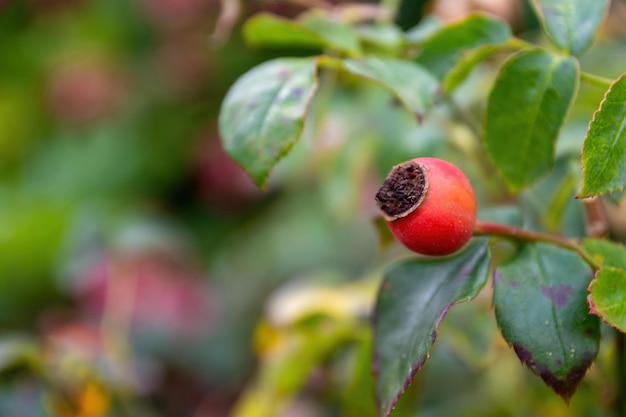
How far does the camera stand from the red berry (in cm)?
48

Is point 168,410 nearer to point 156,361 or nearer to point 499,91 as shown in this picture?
point 156,361

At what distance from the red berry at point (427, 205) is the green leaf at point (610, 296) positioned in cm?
8

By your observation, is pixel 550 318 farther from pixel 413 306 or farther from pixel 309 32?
pixel 309 32

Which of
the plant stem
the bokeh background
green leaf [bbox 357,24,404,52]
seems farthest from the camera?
the bokeh background

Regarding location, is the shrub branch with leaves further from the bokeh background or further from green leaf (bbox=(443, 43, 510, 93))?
the bokeh background

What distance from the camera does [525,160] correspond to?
1.86 feet

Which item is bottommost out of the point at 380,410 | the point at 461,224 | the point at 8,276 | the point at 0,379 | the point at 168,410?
the point at 168,410

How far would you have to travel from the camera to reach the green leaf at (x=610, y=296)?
45 cm

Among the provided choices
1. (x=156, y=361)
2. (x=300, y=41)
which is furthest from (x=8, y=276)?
(x=300, y=41)

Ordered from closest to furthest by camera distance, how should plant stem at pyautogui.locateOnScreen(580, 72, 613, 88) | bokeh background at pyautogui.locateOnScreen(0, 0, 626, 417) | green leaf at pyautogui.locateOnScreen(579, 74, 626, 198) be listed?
green leaf at pyautogui.locateOnScreen(579, 74, 626, 198) → plant stem at pyautogui.locateOnScreen(580, 72, 613, 88) → bokeh background at pyautogui.locateOnScreen(0, 0, 626, 417)

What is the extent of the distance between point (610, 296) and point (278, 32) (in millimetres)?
341

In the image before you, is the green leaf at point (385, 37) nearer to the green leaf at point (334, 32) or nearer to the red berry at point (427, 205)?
the green leaf at point (334, 32)

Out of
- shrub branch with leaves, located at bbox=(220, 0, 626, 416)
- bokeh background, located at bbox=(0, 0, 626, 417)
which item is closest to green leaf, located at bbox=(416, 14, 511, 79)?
shrub branch with leaves, located at bbox=(220, 0, 626, 416)

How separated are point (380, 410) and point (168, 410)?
110cm
